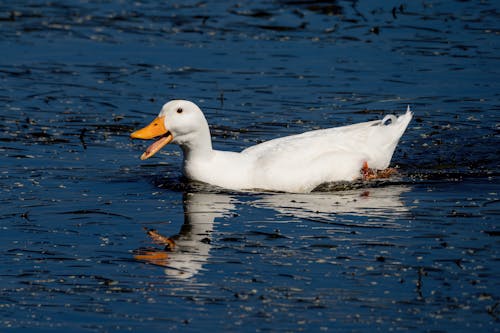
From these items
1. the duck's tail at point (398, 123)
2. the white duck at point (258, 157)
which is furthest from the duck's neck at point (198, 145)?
the duck's tail at point (398, 123)

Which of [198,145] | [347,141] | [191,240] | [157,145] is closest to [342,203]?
[347,141]

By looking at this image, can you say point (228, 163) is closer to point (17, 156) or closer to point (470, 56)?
point (17, 156)

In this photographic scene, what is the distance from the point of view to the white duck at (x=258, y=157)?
12.1 m

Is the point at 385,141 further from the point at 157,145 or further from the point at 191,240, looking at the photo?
the point at 191,240

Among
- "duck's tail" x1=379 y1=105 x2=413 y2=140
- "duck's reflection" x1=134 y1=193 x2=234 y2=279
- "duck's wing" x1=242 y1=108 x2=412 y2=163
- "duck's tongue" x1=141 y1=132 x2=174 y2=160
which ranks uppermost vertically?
"duck's tail" x1=379 y1=105 x2=413 y2=140

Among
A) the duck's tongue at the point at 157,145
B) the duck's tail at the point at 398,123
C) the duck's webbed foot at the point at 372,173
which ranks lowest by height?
the duck's webbed foot at the point at 372,173

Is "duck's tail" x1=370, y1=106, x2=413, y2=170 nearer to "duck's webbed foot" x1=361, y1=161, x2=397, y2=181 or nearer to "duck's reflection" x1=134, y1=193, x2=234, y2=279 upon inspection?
"duck's webbed foot" x1=361, y1=161, x2=397, y2=181

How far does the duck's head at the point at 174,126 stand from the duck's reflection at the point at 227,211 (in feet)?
2.01

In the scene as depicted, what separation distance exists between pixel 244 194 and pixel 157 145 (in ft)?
3.43

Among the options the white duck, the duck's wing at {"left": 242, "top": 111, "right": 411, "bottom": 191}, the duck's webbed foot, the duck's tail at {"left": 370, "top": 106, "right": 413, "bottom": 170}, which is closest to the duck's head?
the white duck

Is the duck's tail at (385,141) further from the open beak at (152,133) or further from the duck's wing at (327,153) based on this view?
the open beak at (152,133)

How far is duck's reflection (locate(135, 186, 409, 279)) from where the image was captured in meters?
9.86

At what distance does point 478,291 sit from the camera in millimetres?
8805

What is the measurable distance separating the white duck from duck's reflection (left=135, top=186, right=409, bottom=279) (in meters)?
0.20
